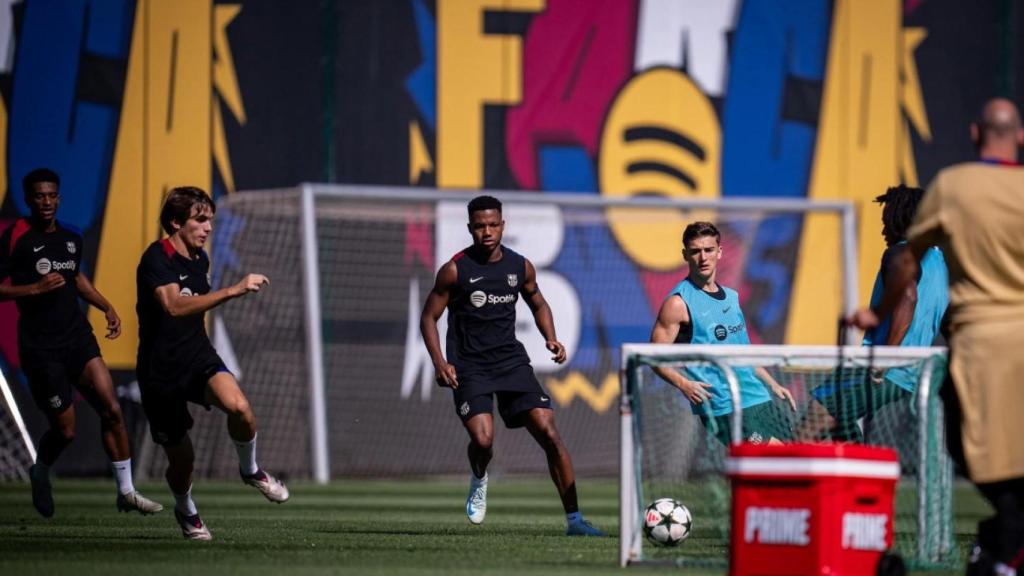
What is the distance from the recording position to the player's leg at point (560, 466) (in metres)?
11.0

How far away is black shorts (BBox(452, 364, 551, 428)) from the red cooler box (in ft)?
14.4

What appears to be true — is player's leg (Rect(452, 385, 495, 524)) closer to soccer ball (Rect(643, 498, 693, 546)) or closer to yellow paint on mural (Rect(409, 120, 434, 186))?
soccer ball (Rect(643, 498, 693, 546))

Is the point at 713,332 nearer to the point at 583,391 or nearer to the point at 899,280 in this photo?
the point at 899,280

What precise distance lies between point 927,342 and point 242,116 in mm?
11348

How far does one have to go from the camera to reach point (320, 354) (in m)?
18.7

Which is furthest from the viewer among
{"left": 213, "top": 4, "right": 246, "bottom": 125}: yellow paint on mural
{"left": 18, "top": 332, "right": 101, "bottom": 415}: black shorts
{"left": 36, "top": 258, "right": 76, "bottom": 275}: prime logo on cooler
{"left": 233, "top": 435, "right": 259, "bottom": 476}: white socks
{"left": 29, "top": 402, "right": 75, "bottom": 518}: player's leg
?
{"left": 213, "top": 4, "right": 246, "bottom": 125}: yellow paint on mural

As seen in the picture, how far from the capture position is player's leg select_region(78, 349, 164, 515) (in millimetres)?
12297

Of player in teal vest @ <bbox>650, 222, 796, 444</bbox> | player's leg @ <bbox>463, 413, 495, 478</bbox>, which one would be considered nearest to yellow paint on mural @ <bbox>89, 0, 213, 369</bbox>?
player's leg @ <bbox>463, 413, 495, 478</bbox>

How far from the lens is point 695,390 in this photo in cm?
1002

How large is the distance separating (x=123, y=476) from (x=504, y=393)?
9.85 feet

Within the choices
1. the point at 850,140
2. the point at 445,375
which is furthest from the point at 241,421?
the point at 850,140

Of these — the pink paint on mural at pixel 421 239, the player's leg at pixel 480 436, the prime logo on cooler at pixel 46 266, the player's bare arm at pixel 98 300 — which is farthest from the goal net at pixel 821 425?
the pink paint on mural at pixel 421 239

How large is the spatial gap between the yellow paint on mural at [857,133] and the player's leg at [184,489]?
11.8 m

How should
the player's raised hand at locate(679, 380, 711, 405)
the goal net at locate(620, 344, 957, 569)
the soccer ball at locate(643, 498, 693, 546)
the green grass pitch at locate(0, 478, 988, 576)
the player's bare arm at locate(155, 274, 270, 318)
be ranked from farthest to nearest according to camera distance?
1. the player's bare arm at locate(155, 274, 270, 318)
2. the player's raised hand at locate(679, 380, 711, 405)
3. the soccer ball at locate(643, 498, 693, 546)
4. the green grass pitch at locate(0, 478, 988, 576)
5. the goal net at locate(620, 344, 957, 569)
